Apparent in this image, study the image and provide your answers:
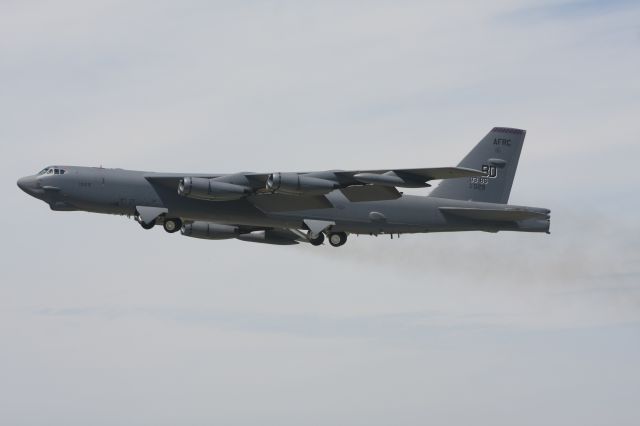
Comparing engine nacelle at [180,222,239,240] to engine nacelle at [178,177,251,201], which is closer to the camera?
engine nacelle at [178,177,251,201]

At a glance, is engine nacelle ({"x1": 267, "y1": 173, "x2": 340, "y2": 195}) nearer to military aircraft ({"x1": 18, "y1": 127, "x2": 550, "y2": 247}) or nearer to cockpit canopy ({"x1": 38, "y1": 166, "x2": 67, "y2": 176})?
military aircraft ({"x1": 18, "y1": 127, "x2": 550, "y2": 247})

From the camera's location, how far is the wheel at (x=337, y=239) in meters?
50.4

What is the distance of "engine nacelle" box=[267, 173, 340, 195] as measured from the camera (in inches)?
1783

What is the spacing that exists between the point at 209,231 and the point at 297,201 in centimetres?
573

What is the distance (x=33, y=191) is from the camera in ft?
150

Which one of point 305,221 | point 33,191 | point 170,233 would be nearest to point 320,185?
point 305,221

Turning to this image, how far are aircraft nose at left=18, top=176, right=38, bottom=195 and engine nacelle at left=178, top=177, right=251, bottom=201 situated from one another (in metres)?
5.47

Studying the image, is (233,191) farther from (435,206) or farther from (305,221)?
(435,206)

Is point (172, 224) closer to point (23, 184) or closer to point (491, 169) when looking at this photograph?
point (23, 184)

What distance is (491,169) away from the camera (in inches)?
2099

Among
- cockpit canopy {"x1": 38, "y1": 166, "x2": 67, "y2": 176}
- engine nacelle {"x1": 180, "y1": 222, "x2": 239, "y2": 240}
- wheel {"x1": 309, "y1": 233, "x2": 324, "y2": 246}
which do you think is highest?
cockpit canopy {"x1": 38, "y1": 166, "x2": 67, "y2": 176}

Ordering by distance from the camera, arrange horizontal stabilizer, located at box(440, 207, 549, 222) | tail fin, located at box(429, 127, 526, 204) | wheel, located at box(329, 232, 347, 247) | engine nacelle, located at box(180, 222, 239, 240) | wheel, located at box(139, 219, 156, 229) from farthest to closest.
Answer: engine nacelle, located at box(180, 222, 239, 240) < tail fin, located at box(429, 127, 526, 204) < wheel, located at box(329, 232, 347, 247) < horizontal stabilizer, located at box(440, 207, 549, 222) < wheel, located at box(139, 219, 156, 229)

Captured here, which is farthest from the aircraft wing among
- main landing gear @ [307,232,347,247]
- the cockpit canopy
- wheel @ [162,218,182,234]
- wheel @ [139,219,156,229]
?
the cockpit canopy

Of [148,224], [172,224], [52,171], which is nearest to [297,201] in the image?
[172,224]
